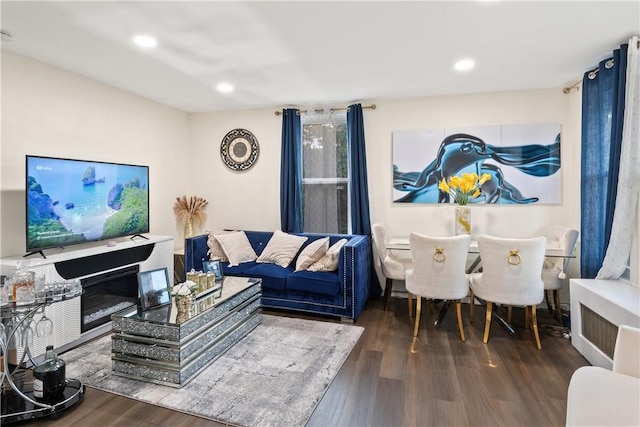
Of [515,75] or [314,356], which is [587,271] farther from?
[314,356]

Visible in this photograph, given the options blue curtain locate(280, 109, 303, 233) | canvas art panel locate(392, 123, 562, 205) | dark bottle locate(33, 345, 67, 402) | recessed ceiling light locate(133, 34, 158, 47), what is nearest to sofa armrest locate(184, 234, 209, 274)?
blue curtain locate(280, 109, 303, 233)

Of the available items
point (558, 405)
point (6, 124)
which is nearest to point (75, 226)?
point (6, 124)

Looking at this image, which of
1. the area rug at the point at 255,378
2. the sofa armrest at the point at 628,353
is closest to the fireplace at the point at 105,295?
the area rug at the point at 255,378

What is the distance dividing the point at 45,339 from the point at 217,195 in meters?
2.79

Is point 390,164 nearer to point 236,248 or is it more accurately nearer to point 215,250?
point 236,248

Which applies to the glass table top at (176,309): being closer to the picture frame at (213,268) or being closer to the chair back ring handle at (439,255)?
the picture frame at (213,268)

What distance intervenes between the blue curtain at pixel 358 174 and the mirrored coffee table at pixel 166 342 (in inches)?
85.7

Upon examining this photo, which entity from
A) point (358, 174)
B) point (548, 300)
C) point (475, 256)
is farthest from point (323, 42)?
point (548, 300)

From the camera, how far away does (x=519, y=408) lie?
2.10 meters

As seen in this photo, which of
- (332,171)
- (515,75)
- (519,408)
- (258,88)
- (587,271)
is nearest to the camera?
(519,408)

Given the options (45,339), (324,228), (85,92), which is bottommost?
(45,339)

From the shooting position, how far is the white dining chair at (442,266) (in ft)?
9.99

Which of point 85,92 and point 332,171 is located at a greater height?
point 85,92

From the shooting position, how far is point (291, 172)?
464 centimetres
